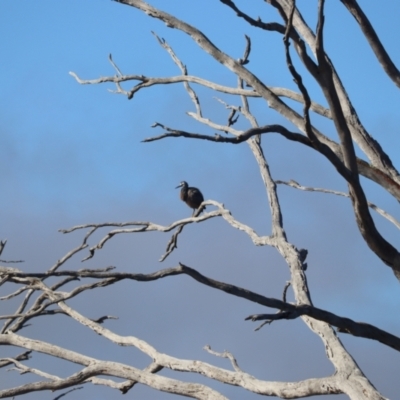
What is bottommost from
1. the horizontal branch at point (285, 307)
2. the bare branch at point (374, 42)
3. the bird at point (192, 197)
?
the horizontal branch at point (285, 307)

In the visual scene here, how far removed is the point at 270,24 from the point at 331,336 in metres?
2.44

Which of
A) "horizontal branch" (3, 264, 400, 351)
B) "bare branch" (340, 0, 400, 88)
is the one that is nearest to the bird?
"bare branch" (340, 0, 400, 88)

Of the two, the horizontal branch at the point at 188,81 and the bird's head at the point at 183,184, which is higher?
the bird's head at the point at 183,184

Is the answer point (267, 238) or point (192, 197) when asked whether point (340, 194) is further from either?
point (192, 197)

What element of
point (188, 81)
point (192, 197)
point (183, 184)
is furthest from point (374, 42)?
point (183, 184)

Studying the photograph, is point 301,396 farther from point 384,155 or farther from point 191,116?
point 191,116

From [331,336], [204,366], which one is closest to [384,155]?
[331,336]

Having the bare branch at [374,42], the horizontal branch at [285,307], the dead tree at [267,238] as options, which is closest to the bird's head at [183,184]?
the dead tree at [267,238]

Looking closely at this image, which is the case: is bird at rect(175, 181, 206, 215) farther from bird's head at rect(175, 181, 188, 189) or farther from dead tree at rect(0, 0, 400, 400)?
dead tree at rect(0, 0, 400, 400)

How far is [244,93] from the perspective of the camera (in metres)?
5.17

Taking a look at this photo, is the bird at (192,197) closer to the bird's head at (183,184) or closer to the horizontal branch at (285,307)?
the bird's head at (183,184)

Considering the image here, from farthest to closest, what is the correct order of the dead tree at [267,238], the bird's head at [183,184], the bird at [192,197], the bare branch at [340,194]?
the bird's head at [183,184] → the bird at [192,197] → the bare branch at [340,194] → the dead tree at [267,238]

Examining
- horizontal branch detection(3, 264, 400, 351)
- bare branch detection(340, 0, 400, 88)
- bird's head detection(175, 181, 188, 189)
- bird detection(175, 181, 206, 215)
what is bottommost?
horizontal branch detection(3, 264, 400, 351)

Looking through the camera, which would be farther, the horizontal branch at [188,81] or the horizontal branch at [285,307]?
the horizontal branch at [188,81]
